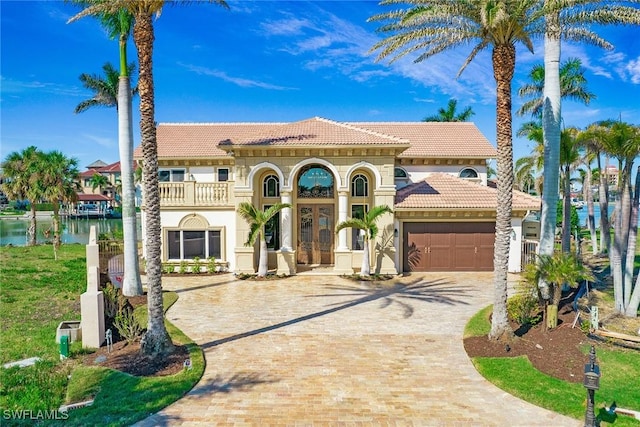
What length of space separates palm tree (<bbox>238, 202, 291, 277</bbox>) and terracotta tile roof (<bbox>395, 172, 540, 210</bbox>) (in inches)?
243

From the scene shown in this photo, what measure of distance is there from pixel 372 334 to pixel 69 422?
7.41 metres

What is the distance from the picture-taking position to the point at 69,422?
6.81 meters

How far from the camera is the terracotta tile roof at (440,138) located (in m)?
22.9

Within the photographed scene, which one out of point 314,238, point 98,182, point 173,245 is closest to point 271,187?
point 314,238

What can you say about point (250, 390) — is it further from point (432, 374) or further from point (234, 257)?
point (234, 257)

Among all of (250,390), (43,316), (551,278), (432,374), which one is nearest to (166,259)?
(43,316)

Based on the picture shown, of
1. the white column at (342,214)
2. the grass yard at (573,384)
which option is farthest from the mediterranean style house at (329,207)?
the grass yard at (573,384)

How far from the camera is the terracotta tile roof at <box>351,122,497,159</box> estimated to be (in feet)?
75.2

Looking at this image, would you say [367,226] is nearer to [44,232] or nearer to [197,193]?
[197,193]

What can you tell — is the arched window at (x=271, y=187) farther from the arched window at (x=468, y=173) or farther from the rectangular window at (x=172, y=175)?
the arched window at (x=468, y=173)

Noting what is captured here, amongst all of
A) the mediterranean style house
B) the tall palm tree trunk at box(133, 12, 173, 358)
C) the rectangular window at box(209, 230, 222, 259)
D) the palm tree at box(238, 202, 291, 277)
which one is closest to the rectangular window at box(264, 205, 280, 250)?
the mediterranean style house

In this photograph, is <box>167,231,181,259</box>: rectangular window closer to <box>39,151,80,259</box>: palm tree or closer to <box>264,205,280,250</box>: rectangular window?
<box>264,205,280,250</box>: rectangular window

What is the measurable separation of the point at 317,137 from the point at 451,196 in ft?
24.5

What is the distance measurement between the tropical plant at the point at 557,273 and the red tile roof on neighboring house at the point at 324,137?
346 inches
